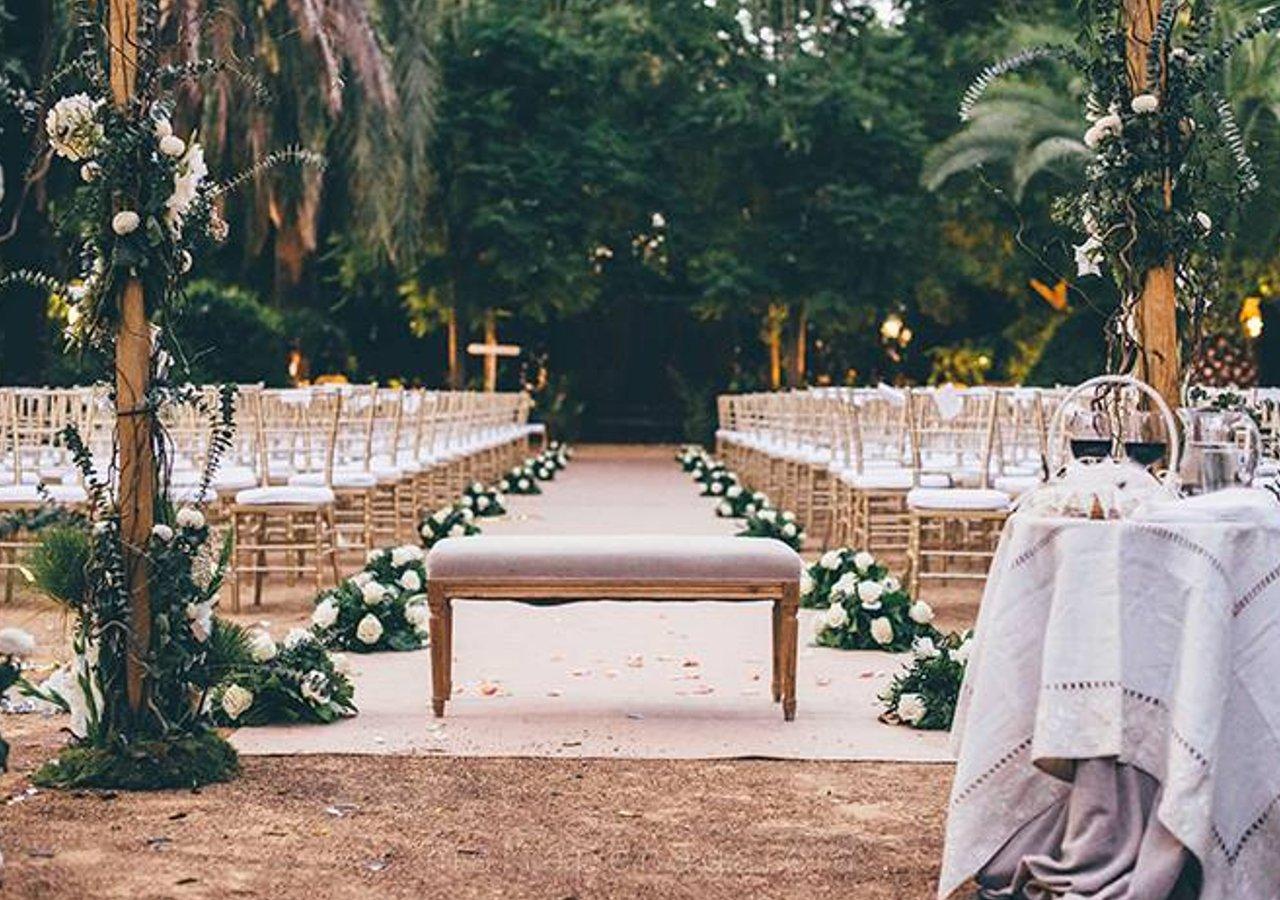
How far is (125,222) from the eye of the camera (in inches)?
211

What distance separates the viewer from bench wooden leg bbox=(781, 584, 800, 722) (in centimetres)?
628

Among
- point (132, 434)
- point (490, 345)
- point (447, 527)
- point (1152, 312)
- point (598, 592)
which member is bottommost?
point (447, 527)

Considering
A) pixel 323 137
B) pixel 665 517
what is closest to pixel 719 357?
pixel 323 137

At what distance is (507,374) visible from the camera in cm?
3042

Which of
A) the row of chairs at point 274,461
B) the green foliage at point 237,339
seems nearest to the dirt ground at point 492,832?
the row of chairs at point 274,461

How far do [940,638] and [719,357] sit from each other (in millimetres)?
24141

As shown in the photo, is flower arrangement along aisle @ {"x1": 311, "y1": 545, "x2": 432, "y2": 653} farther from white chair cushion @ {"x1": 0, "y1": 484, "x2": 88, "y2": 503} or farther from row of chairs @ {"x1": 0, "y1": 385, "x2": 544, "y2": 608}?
white chair cushion @ {"x1": 0, "y1": 484, "x2": 88, "y2": 503}

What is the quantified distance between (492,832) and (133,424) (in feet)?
5.58

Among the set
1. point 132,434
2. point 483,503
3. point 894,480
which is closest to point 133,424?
point 132,434

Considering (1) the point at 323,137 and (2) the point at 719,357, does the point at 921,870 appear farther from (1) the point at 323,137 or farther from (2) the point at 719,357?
(2) the point at 719,357

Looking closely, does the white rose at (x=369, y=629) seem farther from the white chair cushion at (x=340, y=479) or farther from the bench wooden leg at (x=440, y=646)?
the white chair cushion at (x=340, y=479)

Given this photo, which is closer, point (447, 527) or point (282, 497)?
point (282, 497)

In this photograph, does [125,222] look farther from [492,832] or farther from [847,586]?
[847,586]

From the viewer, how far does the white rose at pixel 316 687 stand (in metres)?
6.23
